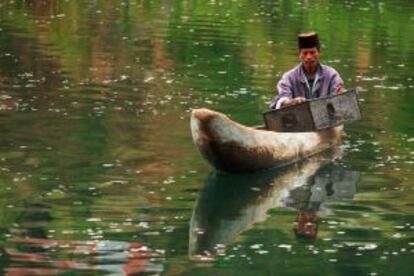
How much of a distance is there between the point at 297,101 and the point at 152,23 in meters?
24.9

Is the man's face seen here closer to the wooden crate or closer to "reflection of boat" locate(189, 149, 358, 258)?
the wooden crate

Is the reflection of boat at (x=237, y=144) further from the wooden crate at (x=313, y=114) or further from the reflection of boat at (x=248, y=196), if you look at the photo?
the wooden crate at (x=313, y=114)

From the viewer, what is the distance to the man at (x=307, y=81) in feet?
57.3

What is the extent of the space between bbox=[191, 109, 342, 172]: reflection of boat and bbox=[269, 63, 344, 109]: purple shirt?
832 millimetres

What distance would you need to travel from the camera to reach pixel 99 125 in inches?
784

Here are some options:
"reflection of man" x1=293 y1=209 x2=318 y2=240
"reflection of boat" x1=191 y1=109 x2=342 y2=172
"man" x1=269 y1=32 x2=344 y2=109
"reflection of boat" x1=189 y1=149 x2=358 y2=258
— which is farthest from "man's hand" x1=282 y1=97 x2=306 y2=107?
"reflection of man" x1=293 y1=209 x2=318 y2=240

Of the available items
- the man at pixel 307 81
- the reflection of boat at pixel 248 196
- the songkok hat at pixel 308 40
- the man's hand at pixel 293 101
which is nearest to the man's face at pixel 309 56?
the man at pixel 307 81

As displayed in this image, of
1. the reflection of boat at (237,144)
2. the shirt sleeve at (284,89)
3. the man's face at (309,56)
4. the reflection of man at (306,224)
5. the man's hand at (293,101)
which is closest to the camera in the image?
the reflection of man at (306,224)

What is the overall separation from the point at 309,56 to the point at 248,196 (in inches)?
119

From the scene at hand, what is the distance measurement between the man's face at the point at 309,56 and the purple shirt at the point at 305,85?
0.19 m

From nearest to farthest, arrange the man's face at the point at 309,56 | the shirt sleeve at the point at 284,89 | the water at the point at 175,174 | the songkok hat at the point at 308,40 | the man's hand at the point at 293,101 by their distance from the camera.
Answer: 1. the water at the point at 175,174
2. the songkok hat at the point at 308,40
3. the man's hand at the point at 293,101
4. the man's face at the point at 309,56
5. the shirt sleeve at the point at 284,89

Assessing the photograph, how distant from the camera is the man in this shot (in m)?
17.5

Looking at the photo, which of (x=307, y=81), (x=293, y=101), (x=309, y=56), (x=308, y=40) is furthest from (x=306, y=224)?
(x=307, y=81)

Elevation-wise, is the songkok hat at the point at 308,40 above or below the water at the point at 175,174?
above
